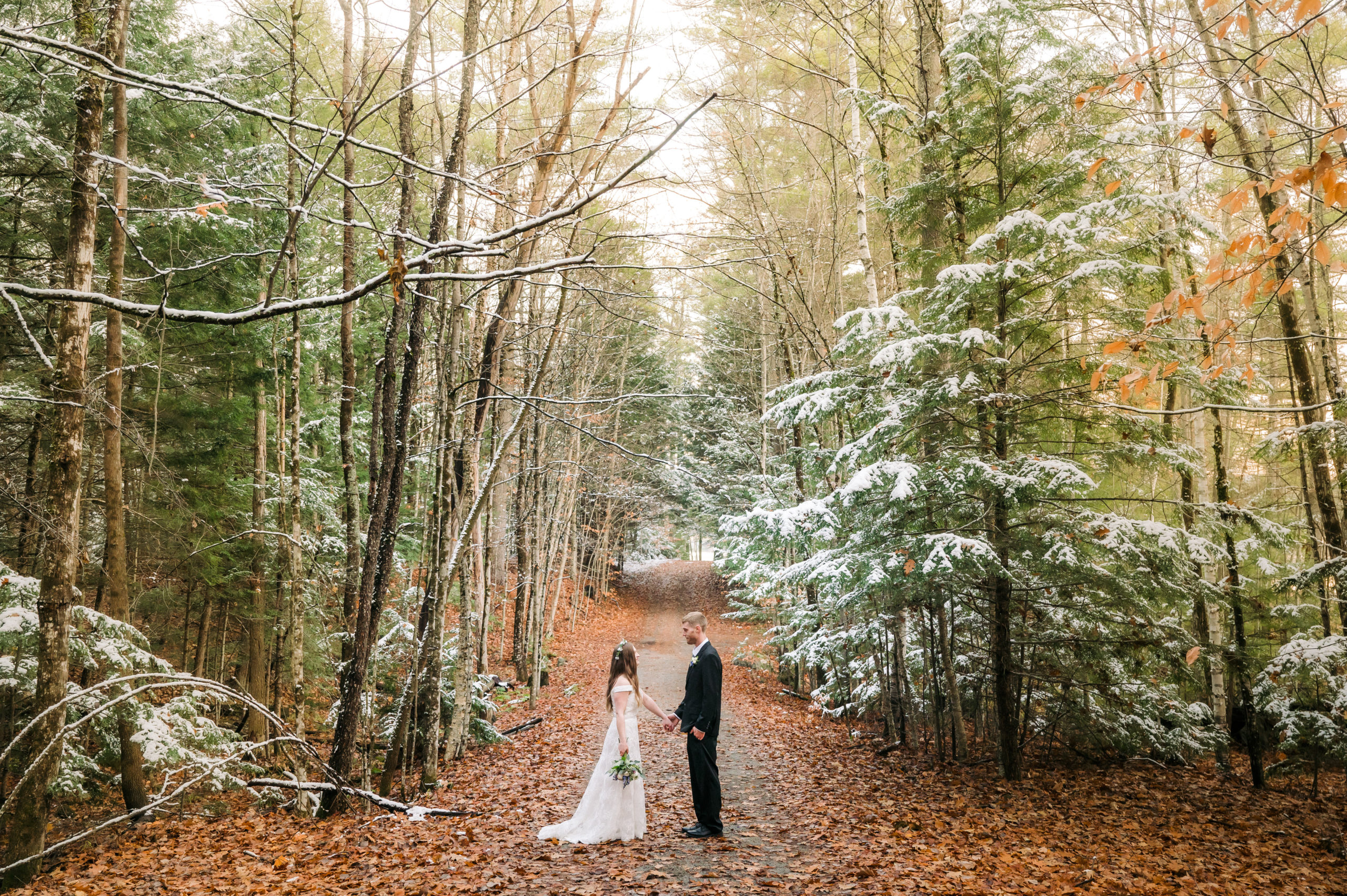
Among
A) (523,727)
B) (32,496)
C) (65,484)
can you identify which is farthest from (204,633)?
(65,484)

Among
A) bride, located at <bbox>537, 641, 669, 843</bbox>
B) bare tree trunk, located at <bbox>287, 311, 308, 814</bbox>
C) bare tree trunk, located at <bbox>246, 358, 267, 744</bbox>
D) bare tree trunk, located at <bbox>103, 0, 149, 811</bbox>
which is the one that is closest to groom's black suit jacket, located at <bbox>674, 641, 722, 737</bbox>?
bride, located at <bbox>537, 641, 669, 843</bbox>

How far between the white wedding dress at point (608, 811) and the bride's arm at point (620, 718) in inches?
1.2

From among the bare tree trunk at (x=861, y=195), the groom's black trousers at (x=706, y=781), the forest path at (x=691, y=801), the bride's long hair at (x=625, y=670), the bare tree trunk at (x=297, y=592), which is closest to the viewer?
the forest path at (x=691, y=801)

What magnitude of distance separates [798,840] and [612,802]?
1.64 meters

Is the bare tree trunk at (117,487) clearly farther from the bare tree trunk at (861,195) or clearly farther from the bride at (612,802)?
the bare tree trunk at (861,195)

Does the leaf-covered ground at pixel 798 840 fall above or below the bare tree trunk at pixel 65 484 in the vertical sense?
below

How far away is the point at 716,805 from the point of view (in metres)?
5.86

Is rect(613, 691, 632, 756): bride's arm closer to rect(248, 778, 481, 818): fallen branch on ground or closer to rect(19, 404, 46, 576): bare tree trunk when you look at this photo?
rect(248, 778, 481, 818): fallen branch on ground

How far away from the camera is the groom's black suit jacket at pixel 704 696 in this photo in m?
5.84

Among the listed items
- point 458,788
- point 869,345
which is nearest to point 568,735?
point 458,788

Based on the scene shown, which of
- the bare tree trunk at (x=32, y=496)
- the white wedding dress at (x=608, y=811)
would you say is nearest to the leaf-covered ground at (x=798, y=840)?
the white wedding dress at (x=608, y=811)

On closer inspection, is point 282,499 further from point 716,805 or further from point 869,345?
point 869,345

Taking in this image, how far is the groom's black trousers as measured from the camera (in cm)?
577

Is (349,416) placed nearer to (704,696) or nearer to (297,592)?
(297,592)
